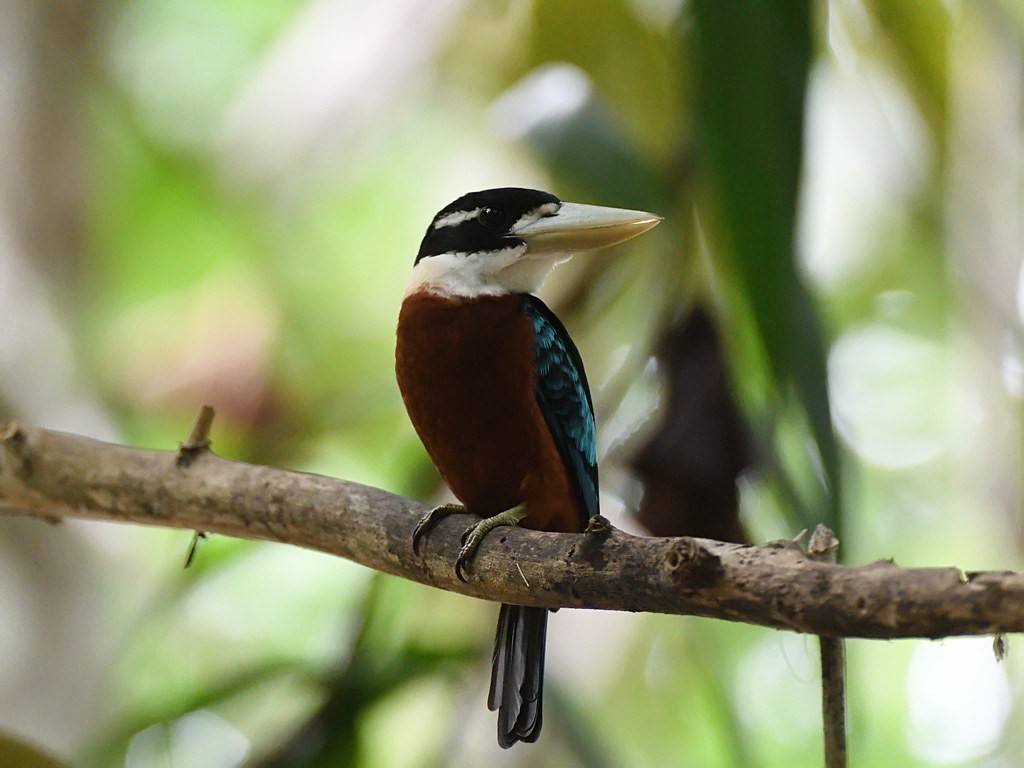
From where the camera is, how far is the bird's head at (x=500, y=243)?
2.31m

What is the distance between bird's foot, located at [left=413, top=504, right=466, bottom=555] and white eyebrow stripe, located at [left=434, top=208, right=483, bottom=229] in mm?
708

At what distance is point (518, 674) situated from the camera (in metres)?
2.20

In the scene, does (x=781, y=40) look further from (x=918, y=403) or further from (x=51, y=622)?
(x=918, y=403)

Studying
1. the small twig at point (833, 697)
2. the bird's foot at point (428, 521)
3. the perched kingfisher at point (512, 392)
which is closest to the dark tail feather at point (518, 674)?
the perched kingfisher at point (512, 392)

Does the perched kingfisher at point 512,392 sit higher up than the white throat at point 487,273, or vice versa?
the white throat at point 487,273

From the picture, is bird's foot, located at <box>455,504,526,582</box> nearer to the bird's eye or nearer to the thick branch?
the thick branch

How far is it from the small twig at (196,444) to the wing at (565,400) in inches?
28.2

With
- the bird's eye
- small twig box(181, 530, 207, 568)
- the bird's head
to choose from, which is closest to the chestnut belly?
the bird's head

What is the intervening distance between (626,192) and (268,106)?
4.73 ft

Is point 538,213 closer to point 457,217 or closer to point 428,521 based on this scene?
point 457,217

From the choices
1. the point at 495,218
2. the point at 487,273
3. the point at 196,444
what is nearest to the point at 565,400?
the point at 487,273

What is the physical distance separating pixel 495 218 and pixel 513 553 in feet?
3.32

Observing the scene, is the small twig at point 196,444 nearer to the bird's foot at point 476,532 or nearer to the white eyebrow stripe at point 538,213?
the bird's foot at point 476,532

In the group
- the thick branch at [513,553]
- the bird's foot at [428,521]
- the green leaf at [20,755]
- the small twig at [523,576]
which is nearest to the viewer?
the thick branch at [513,553]
